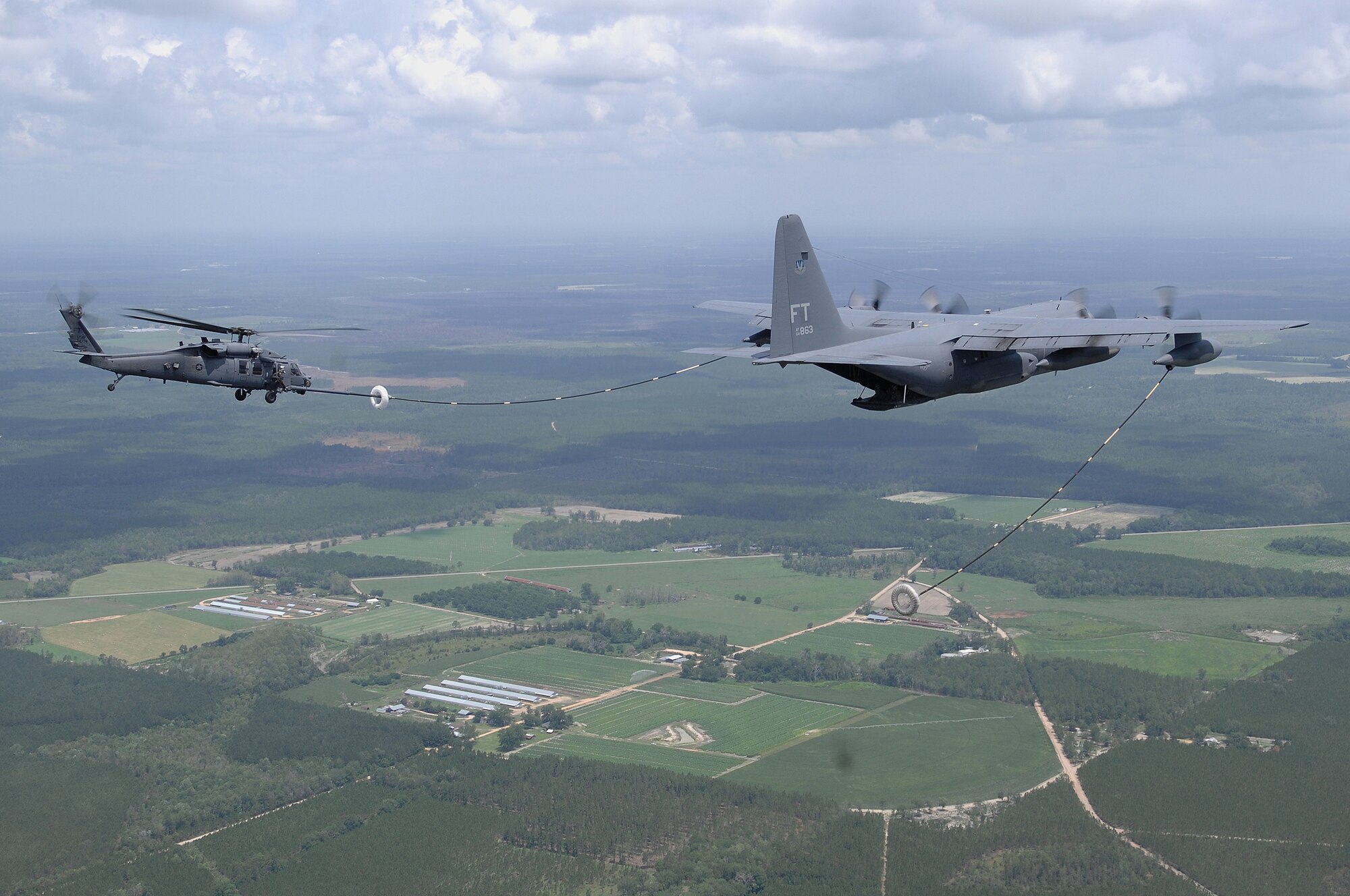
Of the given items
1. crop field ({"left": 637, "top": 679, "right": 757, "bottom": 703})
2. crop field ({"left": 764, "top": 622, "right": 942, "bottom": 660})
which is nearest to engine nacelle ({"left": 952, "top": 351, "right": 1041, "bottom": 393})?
crop field ({"left": 637, "top": 679, "right": 757, "bottom": 703})

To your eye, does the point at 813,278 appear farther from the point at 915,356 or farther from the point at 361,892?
the point at 361,892

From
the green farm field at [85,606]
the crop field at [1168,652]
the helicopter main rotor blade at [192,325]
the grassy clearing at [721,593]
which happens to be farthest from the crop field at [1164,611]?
the helicopter main rotor blade at [192,325]

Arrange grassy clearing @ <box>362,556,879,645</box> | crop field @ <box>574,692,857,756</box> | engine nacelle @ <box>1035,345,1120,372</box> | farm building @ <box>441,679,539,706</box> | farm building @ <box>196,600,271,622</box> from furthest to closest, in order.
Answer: farm building @ <box>196,600,271,622</box> → grassy clearing @ <box>362,556,879,645</box> → farm building @ <box>441,679,539,706</box> → crop field @ <box>574,692,857,756</box> → engine nacelle @ <box>1035,345,1120,372</box>

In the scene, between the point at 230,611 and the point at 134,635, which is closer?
the point at 134,635

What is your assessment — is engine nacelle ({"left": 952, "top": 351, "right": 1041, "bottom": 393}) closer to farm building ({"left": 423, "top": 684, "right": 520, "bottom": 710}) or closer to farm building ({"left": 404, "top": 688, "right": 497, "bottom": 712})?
farm building ({"left": 404, "top": 688, "right": 497, "bottom": 712})

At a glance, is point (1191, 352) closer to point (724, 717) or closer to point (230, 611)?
point (724, 717)

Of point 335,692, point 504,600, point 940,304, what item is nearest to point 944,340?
point 940,304

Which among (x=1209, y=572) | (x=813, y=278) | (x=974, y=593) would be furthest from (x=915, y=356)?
(x=1209, y=572)
